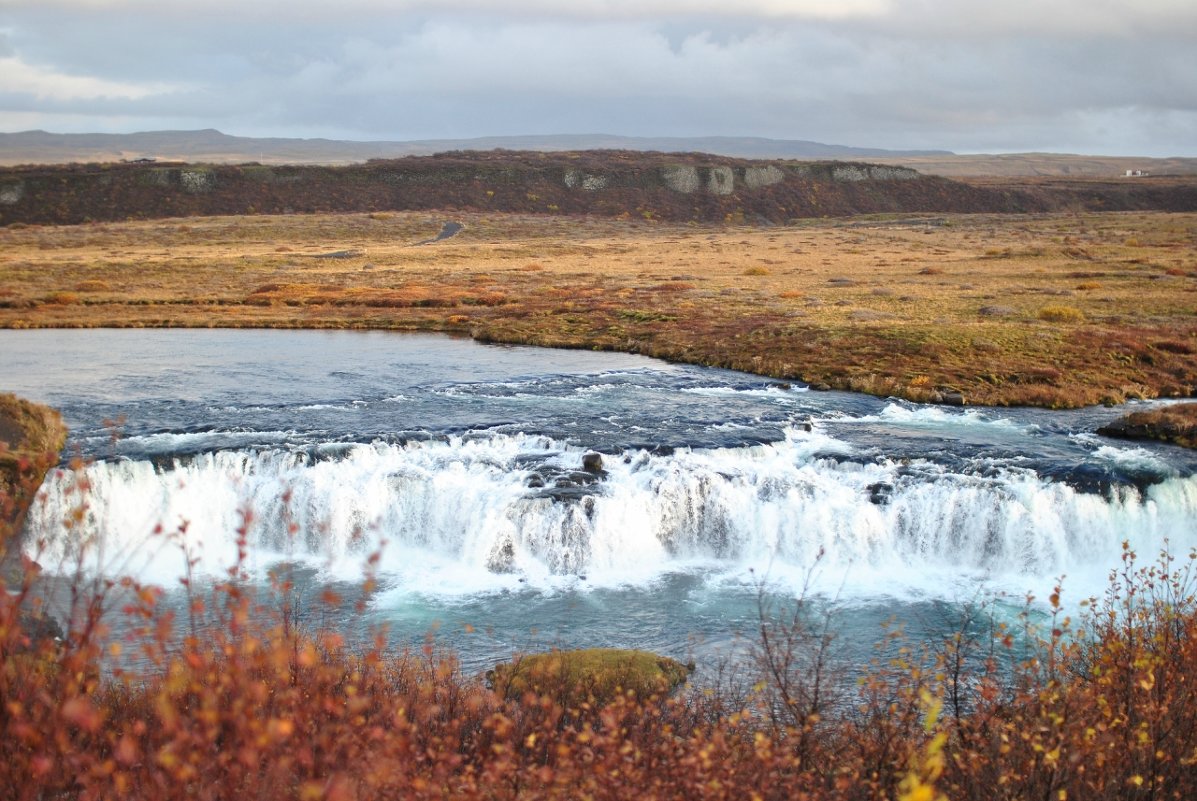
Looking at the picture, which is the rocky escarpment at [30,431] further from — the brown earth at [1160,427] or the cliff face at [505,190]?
the cliff face at [505,190]

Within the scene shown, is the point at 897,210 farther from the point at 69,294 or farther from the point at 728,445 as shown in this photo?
the point at 728,445

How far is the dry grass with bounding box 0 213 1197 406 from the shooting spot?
4031 centimetres

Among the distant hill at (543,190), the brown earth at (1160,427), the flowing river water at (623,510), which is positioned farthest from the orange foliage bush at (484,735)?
the distant hill at (543,190)

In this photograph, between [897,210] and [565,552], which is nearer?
[565,552]

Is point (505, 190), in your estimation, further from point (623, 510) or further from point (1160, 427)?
point (623, 510)

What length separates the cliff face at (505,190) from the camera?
→ 12262cm

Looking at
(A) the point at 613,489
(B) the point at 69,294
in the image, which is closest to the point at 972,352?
(A) the point at 613,489

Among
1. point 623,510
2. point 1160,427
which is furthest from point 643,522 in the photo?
point 1160,427

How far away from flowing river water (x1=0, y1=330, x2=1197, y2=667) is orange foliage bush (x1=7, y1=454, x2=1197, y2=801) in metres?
6.10

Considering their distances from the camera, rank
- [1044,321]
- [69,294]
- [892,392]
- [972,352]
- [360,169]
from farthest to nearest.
Answer: [360,169] < [69,294] < [1044,321] < [972,352] < [892,392]

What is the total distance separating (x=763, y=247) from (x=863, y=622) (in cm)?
7960

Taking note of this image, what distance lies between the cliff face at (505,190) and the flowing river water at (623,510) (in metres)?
99.0

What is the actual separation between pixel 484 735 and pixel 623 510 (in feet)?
42.5

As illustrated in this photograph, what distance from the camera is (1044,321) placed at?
157 feet
